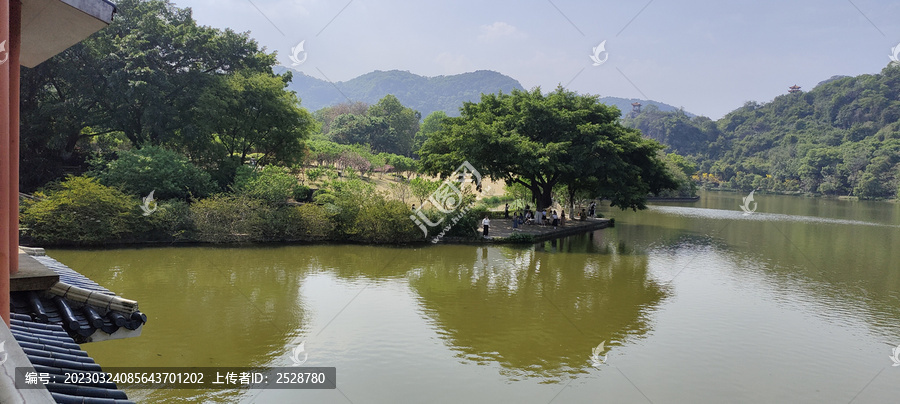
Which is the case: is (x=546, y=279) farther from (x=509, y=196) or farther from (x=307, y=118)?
(x=509, y=196)

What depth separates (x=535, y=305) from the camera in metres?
11.8

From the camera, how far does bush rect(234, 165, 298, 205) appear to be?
1934 centimetres

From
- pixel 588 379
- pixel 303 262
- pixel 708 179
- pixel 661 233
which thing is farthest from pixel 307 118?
pixel 708 179

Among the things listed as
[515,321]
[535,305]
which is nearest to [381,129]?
[535,305]

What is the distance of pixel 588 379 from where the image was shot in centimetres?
789

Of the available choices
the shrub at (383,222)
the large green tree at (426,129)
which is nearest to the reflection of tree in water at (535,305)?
the shrub at (383,222)

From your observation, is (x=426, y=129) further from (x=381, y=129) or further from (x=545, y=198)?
(x=545, y=198)

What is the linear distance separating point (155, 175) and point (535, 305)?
14.5m

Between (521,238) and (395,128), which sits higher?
(395,128)

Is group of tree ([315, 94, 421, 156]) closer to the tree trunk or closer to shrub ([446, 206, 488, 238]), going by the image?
the tree trunk

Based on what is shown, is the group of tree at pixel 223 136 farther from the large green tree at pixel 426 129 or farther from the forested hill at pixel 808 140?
the forested hill at pixel 808 140

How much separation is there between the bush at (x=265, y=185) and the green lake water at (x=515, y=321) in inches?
90.1

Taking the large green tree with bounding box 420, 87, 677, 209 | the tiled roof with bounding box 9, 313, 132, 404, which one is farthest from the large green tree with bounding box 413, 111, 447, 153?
the tiled roof with bounding box 9, 313, 132, 404

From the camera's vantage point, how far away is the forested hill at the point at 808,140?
6688 centimetres
